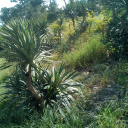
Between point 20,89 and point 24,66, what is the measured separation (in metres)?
1.19

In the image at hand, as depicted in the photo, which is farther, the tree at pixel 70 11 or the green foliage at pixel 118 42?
the tree at pixel 70 11

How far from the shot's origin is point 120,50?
206 inches

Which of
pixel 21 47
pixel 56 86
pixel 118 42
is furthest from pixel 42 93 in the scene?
pixel 118 42

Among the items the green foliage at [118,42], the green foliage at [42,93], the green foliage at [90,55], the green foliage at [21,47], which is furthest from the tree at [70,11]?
the green foliage at [21,47]

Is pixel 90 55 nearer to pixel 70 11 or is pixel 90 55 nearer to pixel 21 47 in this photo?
pixel 21 47

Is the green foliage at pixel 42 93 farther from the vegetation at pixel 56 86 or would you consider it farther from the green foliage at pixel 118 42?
the green foliage at pixel 118 42

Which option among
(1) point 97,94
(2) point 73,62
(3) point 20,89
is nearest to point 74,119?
(1) point 97,94

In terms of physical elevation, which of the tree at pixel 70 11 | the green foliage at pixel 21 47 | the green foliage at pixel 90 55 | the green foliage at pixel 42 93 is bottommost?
the green foliage at pixel 42 93

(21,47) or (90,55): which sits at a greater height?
(21,47)

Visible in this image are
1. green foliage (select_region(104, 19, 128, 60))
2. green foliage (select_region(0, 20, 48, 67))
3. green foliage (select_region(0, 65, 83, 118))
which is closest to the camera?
green foliage (select_region(0, 20, 48, 67))

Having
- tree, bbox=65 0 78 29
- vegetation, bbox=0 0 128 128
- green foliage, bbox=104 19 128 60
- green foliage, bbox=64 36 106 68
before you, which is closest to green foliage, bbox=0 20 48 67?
vegetation, bbox=0 0 128 128

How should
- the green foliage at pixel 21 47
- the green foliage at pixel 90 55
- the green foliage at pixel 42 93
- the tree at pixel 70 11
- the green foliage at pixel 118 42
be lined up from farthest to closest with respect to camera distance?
the tree at pixel 70 11 → the green foliage at pixel 90 55 → the green foliage at pixel 118 42 → the green foliage at pixel 42 93 → the green foliage at pixel 21 47

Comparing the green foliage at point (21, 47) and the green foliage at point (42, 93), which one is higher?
the green foliage at point (21, 47)

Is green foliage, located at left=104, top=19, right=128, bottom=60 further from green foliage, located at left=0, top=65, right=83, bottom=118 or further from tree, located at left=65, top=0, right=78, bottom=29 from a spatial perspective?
tree, located at left=65, top=0, right=78, bottom=29
